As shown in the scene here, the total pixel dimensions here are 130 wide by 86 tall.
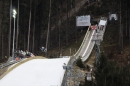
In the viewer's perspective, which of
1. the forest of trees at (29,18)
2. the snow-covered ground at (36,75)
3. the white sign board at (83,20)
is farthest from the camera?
the white sign board at (83,20)

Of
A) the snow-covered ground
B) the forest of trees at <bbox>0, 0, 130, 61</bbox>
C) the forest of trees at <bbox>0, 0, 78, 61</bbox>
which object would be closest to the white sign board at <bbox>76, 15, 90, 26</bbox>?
the forest of trees at <bbox>0, 0, 130, 61</bbox>

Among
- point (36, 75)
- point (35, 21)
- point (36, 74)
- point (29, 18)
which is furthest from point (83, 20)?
point (36, 75)

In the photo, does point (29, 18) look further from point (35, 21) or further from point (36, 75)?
point (36, 75)

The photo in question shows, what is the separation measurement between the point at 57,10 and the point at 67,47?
887 centimetres

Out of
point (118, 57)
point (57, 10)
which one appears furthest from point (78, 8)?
point (118, 57)

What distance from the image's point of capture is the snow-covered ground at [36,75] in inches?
1211

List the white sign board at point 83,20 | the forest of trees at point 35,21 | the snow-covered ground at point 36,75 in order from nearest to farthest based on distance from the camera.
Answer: the snow-covered ground at point 36,75
the forest of trees at point 35,21
the white sign board at point 83,20

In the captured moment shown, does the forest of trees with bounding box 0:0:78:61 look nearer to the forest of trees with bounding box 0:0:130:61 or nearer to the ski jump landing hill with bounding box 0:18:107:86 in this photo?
the forest of trees with bounding box 0:0:130:61

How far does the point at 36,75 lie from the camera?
33.1 metres

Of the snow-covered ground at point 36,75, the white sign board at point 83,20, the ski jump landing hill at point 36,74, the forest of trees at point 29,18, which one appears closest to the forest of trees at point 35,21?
the forest of trees at point 29,18

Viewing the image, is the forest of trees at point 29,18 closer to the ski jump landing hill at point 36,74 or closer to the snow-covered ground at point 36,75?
the ski jump landing hill at point 36,74

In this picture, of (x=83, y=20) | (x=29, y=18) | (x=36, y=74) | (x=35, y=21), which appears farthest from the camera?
(x=83, y=20)

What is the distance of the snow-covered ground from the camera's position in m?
30.8

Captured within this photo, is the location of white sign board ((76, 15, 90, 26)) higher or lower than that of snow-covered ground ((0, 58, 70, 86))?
higher
